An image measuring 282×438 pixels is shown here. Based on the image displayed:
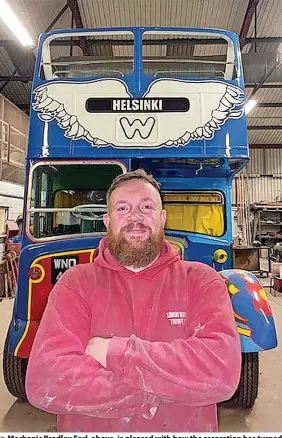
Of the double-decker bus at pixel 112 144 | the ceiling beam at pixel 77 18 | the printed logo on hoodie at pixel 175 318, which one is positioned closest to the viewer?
the printed logo on hoodie at pixel 175 318

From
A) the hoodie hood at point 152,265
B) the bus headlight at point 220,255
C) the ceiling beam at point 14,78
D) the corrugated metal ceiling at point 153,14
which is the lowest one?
Result: the bus headlight at point 220,255

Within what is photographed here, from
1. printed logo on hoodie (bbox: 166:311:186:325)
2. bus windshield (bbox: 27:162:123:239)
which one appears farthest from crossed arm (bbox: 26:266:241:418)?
bus windshield (bbox: 27:162:123:239)

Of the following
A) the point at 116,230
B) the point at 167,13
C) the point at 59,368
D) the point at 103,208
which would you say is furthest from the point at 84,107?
the point at 167,13

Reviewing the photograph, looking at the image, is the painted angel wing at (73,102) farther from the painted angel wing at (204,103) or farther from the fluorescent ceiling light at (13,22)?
the fluorescent ceiling light at (13,22)

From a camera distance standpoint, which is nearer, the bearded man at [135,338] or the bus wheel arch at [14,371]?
the bearded man at [135,338]

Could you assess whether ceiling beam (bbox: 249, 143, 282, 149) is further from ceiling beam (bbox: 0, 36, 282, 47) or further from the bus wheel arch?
the bus wheel arch

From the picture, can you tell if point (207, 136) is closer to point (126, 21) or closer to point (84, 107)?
point (84, 107)

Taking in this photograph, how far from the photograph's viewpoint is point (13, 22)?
5.71 meters

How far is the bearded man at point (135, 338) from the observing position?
128 centimetres

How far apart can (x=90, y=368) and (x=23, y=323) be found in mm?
1718

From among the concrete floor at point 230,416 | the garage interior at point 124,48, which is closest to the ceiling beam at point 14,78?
the garage interior at point 124,48

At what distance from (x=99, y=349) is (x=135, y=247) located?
0.44 meters

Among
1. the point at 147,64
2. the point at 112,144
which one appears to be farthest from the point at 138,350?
the point at 147,64

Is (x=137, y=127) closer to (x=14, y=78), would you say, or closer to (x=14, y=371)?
(x=14, y=371)
